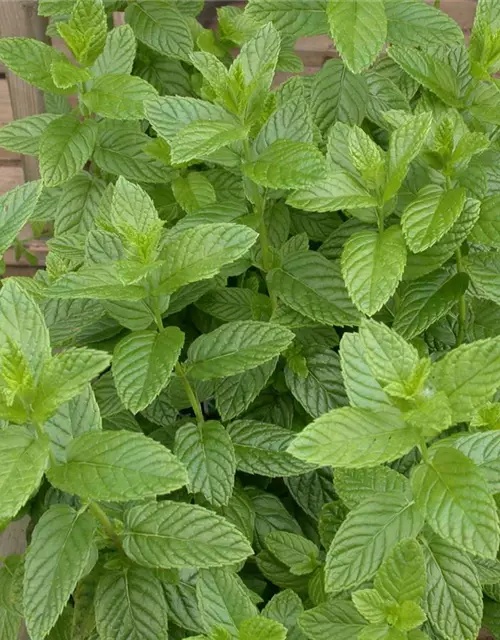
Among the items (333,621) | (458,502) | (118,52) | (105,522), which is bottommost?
(333,621)

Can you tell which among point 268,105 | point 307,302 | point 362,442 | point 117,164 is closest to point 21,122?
point 117,164

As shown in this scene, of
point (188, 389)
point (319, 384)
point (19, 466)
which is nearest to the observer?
point (19, 466)

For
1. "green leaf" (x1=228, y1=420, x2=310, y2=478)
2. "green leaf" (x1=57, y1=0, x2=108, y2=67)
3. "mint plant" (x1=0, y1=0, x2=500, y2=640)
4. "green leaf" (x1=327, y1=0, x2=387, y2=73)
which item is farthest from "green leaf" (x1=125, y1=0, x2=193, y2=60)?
"green leaf" (x1=228, y1=420, x2=310, y2=478)

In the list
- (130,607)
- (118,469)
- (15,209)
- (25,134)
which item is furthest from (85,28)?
(130,607)

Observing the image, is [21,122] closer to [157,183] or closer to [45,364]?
[157,183]

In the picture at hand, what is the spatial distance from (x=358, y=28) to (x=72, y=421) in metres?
0.55

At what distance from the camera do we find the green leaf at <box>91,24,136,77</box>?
1064mm

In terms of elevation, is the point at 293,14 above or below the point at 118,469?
above

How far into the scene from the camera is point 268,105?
0.95 metres

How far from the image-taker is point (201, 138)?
0.84 meters

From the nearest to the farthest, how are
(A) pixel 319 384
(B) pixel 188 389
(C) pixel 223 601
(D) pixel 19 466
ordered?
(D) pixel 19 466 < (C) pixel 223 601 < (B) pixel 188 389 < (A) pixel 319 384

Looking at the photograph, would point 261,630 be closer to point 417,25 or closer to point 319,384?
point 319,384

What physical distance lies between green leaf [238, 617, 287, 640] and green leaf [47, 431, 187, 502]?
0.52 ft

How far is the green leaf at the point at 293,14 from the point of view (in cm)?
100
